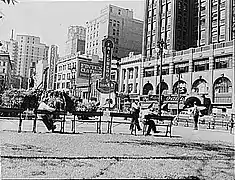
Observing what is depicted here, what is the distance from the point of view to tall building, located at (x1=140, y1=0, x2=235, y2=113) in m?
40.7

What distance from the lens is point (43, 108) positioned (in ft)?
38.3

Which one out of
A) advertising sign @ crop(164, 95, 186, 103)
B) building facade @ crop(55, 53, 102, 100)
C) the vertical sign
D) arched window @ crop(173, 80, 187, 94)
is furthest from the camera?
building facade @ crop(55, 53, 102, 100)

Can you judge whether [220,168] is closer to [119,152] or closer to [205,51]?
[119,152]

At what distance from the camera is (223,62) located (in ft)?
133

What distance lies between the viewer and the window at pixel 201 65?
142 feet

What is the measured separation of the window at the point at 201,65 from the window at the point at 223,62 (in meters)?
1.61

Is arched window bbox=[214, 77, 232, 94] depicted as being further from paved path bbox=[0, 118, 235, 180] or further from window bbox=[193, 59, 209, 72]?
paved path bbox=[0, 118, 235, 180]

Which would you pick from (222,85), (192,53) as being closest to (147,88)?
(192,53)

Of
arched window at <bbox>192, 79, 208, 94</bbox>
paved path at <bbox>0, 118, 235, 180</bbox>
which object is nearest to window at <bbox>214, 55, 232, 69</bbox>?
arched window at <bbox>192, 79, 208, 94</bbox>

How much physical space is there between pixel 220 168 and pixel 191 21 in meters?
50.6

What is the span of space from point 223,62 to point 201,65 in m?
3.92

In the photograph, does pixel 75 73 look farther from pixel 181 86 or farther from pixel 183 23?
pixel 183 23

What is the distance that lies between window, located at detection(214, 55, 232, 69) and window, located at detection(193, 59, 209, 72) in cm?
161

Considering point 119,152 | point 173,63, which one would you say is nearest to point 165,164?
point 119,152
